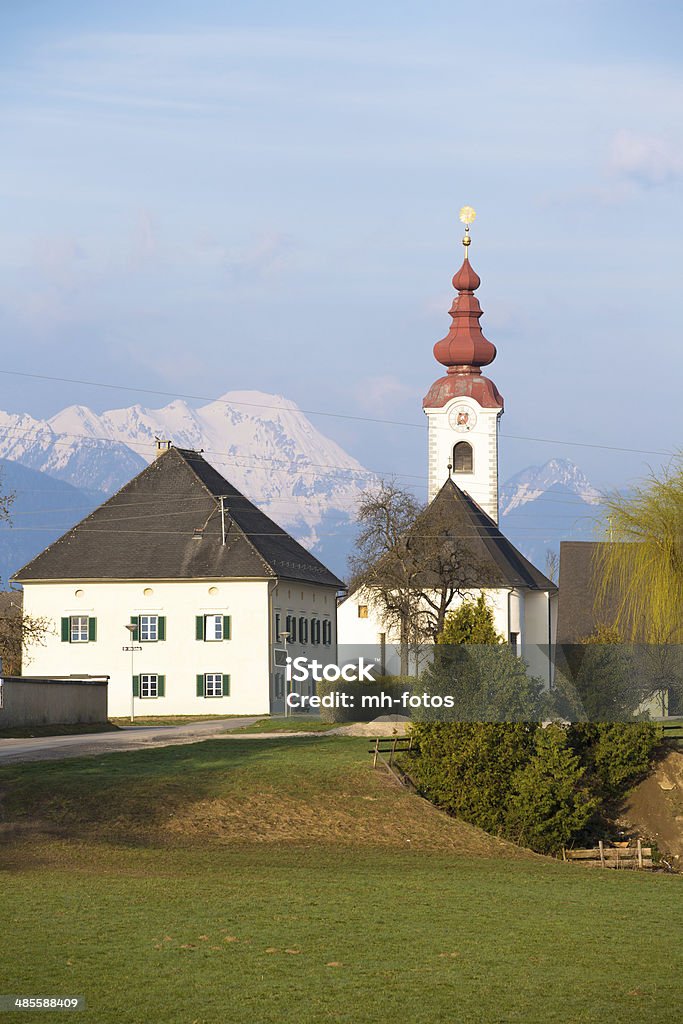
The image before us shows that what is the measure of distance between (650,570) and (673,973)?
758 inches

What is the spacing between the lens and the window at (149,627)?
63969 mm

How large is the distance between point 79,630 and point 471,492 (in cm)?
4166

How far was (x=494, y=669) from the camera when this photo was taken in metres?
29.2

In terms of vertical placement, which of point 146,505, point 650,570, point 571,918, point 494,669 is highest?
point 146,505

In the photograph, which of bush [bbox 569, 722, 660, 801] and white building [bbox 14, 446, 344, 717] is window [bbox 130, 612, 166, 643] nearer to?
white building [bbox 14, 446, 344, 717]

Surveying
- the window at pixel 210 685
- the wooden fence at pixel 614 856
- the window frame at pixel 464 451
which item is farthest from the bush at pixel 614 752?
the window frame at pixel 464 451

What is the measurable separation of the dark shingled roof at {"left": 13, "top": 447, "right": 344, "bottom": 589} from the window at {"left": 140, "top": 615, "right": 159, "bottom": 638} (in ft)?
5.56

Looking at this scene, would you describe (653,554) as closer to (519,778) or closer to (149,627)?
(519,778)

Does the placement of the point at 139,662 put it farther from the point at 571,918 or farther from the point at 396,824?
the point at 571,918

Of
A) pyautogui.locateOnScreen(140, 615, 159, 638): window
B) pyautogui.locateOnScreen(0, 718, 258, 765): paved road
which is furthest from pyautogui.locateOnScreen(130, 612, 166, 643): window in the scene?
pyautogui.locateOnScreen(0, 718, 258, 765): paved road

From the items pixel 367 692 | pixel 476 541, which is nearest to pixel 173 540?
pixel 476 541

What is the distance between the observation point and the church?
73.2m

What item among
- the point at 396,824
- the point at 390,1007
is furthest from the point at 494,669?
the point at 390,1007

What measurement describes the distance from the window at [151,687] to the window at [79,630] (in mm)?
2922
